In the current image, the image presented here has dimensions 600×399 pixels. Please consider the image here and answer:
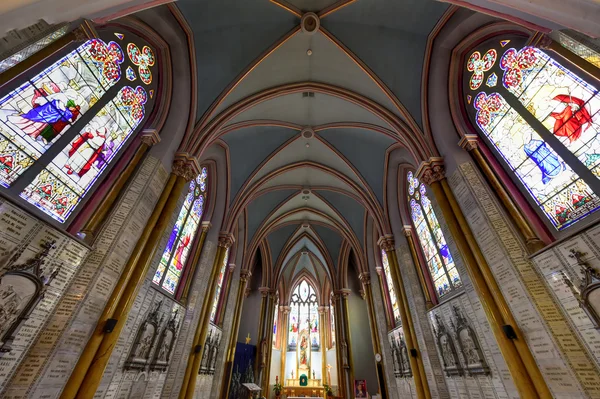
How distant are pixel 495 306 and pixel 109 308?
8028 millimetres

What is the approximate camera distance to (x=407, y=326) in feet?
34.4

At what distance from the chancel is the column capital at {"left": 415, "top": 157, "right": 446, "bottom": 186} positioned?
0.05 m

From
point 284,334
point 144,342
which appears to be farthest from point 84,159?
point 284,334

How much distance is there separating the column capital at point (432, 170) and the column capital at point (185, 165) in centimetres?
701

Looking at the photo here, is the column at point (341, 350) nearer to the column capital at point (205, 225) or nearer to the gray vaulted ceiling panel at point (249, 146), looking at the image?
the gray vaulted ceiling panel at point (249, 146)

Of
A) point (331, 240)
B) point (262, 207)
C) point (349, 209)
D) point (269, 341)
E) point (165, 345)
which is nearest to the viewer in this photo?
point (165, 345)

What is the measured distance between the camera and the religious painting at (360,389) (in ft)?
51.0

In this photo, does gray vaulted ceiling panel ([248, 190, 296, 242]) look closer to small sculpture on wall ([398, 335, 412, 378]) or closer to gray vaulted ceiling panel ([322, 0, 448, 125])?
gray vaulted ceiling panel ([322, 0, 448, 125])

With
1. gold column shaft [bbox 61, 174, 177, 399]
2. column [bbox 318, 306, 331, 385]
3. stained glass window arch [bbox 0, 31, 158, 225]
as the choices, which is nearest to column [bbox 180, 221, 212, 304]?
gold column shaft [bbox 61, 174, 177, 399]

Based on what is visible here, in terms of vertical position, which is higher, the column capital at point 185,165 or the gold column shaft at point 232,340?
the column capital at point 185,165

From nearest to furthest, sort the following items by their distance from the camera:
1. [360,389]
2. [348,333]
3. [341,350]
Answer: [360,389] → [341,350] → [348,333]

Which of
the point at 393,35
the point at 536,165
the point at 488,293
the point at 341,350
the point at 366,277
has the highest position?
the point at 393,35

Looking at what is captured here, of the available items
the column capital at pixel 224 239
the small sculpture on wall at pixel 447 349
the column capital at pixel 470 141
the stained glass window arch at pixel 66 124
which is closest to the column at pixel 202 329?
the column capital at pixel 224 239

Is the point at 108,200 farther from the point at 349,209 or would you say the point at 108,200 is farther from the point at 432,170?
the point at 349,209
